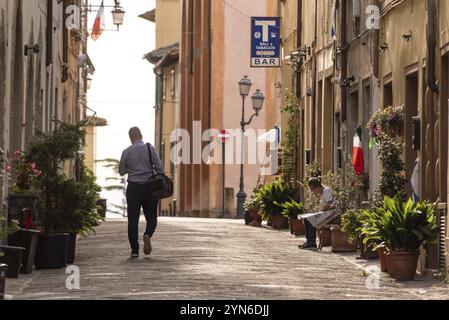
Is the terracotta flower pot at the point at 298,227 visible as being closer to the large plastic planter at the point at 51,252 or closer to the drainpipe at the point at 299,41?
the drainpipe at the point at 299,41

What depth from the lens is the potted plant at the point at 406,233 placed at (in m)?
17.4

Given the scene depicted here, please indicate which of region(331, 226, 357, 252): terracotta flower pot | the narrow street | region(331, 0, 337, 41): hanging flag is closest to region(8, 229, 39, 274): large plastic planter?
the narrow street

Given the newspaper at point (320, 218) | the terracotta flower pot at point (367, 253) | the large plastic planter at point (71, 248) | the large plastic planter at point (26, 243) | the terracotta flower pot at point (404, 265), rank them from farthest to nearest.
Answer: the newspaper at point (320, 218) → the terracotta flower pot at point (367, 253) → the large plastic planter at point (71, 248) → the terracotta flower pot at point (404, 265) → the large plastic planter at point (26, 243)

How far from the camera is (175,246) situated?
22281mm

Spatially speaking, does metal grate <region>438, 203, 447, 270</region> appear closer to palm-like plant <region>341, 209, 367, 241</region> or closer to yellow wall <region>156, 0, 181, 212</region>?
palm-like plant <region>341, 209, 367, 241</region>

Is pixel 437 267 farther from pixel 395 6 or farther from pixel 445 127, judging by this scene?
pixel 395 6

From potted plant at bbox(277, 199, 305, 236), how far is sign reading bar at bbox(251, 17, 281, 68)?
404 inches

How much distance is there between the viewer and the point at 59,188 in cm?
1880

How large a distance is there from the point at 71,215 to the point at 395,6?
6.40 metres

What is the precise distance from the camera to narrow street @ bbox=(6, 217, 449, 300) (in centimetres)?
1428

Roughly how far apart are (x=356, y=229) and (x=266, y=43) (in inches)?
787

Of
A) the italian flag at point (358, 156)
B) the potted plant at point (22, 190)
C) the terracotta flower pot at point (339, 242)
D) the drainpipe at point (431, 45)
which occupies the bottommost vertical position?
the terracotta flower pot at point (339, 242)

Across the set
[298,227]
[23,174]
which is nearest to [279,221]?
[298,227]

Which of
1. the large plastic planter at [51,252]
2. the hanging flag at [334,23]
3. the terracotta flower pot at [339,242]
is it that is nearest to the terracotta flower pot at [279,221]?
the hanging flag at [334,23]
